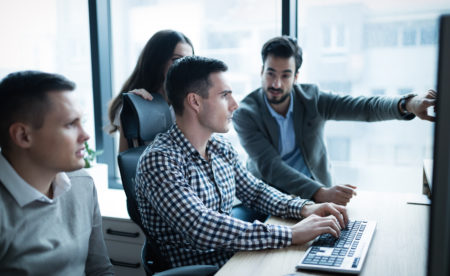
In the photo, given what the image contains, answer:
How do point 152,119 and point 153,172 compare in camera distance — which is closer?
point 153,172

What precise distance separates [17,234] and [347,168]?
195cm

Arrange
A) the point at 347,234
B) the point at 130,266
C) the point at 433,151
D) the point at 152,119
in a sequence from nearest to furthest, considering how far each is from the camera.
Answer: the point at 433,151
the point at 347,234
the point at 152,119
the point at 130,266

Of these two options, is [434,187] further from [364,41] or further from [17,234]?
[364,41]

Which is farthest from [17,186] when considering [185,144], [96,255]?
[185,144]

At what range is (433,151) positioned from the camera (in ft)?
1.86

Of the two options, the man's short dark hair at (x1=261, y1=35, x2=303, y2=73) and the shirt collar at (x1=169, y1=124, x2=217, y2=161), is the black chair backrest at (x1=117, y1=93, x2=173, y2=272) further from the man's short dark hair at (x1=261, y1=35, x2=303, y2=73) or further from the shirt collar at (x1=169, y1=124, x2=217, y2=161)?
the man's short dark hair at (x1=261, y1=35, x2=303, y2=73)

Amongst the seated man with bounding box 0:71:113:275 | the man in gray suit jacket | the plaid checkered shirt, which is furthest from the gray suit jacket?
the seated man with bounding box 0:71:113:275

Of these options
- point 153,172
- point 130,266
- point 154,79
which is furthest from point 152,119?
point 130,266

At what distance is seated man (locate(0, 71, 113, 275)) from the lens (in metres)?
1.10

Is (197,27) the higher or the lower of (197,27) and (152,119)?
the higher

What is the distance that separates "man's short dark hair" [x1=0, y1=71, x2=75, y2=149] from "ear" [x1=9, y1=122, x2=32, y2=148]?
0.5 inches

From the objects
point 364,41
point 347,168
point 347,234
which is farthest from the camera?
point 347,168

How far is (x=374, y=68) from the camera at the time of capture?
2.41 meters

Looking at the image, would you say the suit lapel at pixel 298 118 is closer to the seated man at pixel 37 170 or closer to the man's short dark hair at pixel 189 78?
the man's short dark hair at pixel 189 78
